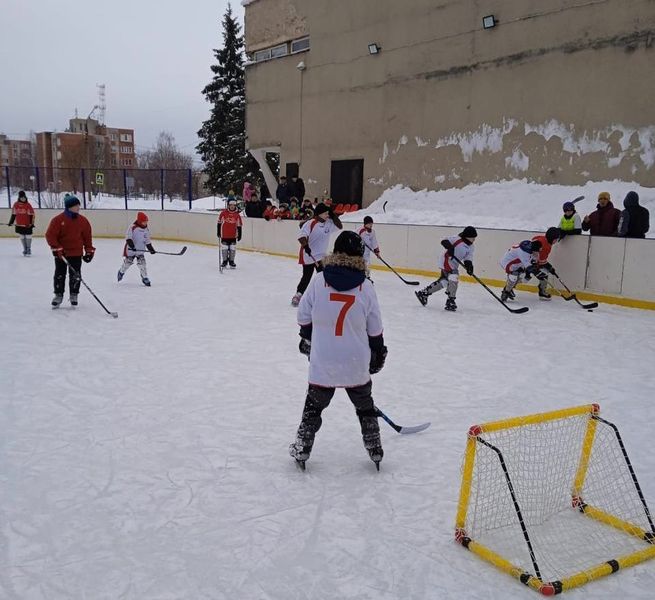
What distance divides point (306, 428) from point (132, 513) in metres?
0.97

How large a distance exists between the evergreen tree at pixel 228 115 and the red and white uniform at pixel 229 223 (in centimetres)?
1964

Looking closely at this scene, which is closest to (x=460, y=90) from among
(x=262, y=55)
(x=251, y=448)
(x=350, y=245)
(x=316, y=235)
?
(x=316, y=235)

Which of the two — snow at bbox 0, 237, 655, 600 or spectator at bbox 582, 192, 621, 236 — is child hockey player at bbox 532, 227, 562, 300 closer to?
spectator at bbox 582, 192, 621, 236

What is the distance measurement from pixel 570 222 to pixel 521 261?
1275mm

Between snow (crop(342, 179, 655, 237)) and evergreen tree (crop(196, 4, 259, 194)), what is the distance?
1649 cm

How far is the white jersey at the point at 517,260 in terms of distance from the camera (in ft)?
26.9

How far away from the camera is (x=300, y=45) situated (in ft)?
63.5

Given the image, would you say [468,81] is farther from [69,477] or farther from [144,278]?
[69,477]

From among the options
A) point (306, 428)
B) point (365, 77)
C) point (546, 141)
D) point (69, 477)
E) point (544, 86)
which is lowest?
point (69, 477)

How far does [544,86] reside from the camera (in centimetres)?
1251

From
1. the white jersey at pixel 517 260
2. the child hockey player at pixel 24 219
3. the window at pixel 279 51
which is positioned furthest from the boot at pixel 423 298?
the window at pixel 279 51

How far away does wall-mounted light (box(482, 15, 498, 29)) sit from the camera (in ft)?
43.8

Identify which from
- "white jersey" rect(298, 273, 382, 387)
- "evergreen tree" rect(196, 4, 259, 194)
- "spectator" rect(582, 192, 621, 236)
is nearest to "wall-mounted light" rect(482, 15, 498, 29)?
"spectator" rect(582, 192, 621, 236)

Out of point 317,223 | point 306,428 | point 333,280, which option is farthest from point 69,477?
point 317,223
